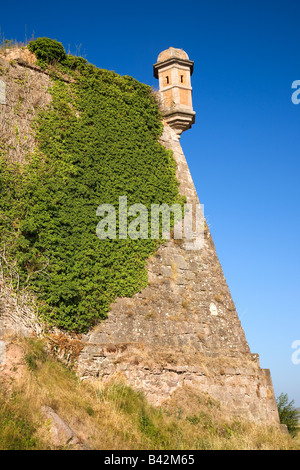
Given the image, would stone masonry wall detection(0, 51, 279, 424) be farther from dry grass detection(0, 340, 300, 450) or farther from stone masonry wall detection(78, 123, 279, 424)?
dry grass detection(0, 340, 300, 450)

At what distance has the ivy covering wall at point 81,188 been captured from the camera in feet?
31.9

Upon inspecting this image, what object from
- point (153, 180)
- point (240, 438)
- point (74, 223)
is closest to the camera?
point (240, 438)

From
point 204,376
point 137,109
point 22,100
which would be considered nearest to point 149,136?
point 137,109

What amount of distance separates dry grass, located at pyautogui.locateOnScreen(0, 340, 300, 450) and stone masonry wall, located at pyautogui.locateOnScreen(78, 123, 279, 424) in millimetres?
495

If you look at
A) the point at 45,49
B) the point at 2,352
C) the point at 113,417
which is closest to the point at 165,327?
the point at 113,417

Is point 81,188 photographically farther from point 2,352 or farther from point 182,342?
point 182,342

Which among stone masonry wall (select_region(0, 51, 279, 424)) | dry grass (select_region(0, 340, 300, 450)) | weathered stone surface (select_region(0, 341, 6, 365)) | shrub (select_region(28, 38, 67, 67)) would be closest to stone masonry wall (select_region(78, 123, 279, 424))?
stone masonry wall (select_region(0, 51, 279, 424))

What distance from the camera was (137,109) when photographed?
542 inches

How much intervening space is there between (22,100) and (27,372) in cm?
729

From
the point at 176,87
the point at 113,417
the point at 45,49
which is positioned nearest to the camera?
the point at 113,417

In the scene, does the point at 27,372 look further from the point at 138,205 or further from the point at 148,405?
the point at 138,205

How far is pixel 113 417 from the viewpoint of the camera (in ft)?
26.0

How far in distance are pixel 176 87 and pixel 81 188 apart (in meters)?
6.41

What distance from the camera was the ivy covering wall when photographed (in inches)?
382
